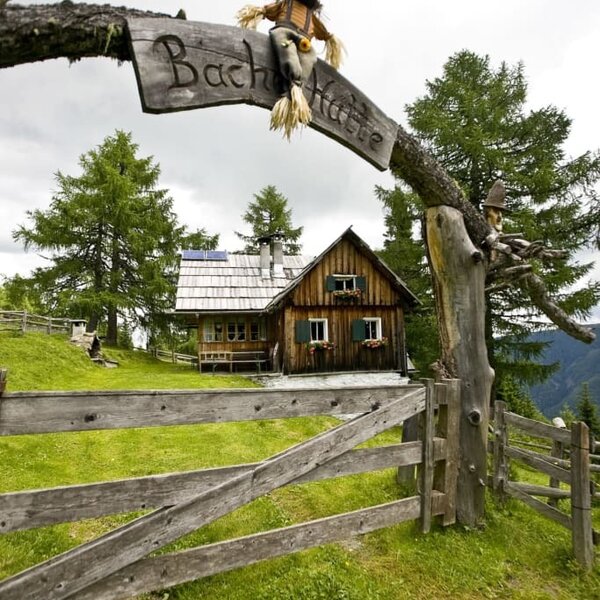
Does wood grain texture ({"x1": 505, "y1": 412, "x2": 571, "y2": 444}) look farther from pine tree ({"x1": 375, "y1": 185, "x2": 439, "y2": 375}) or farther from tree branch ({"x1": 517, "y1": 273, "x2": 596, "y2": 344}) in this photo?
pine tree ({"x1": 375, "y1": 185, "x2": 439, "y2": 375})

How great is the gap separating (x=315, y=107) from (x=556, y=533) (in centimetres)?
567

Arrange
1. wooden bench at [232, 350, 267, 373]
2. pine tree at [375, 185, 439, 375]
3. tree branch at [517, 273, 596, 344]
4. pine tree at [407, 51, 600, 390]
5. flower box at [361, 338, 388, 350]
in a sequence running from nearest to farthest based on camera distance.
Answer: tree branch at [517, 273, 596, 344] → pine tree at [407, 51, 600, 390] → pine tree at [375, 185, 439, 375] → flower box at [361, 338, 388, 350] → wooden bench at [232, 350, 267, 373]

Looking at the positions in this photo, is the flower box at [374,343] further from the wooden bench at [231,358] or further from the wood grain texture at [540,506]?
the wood grain texture at [540,506]

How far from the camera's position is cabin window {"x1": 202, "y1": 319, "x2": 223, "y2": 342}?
19.2 metres

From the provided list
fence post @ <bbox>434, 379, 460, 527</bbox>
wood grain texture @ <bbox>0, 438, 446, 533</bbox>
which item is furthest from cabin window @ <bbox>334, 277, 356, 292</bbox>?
wood grain texture @ <bbox>0, 438, 446, 533</bbox>

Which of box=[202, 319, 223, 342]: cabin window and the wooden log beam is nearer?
the wooden log beam

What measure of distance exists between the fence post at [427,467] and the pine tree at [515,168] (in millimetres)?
9961

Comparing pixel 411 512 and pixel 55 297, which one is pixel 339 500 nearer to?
pixel 411 512

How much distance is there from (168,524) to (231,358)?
1640cm

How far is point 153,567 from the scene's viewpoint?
256cm

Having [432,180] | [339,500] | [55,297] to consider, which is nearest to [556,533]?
[339,500]

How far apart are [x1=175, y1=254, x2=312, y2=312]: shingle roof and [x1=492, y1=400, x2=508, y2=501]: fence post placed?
13.5m

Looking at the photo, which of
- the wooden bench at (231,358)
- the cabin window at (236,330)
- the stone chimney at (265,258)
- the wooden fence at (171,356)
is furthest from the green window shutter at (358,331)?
the wooden fence at (171,356)

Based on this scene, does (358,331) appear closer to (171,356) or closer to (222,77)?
(222,77)
